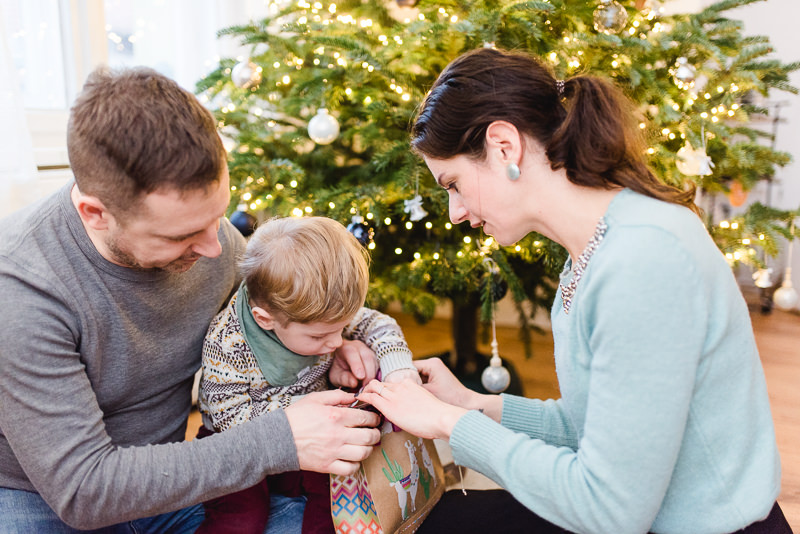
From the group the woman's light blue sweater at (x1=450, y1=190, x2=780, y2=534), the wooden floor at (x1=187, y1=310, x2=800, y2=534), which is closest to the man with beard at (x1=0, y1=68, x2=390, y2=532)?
the woman's light blue sweater at (x1=450, y1=190, x2=780, y2=534)

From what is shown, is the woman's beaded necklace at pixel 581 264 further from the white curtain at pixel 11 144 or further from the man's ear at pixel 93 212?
the white curtain at pixel 11 144

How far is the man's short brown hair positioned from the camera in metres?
0.87

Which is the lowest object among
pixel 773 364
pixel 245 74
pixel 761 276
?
pixel 773 364

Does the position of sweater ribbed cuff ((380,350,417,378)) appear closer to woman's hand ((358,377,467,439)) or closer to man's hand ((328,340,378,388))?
man's hand ((328,340,378,388))

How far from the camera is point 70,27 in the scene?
2133 millimetres

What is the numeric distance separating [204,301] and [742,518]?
39.2 inches

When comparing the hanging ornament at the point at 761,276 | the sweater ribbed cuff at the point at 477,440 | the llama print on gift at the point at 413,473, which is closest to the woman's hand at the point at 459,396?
the llama print on gift at the point at 413,473

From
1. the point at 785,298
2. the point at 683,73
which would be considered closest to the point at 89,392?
the point at 683,73

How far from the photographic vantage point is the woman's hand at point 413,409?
1.00 metres

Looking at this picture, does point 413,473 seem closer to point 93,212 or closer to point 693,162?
point 93,212

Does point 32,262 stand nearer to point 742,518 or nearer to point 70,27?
point 742,518

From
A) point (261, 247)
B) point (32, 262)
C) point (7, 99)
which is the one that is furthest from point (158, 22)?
point (32, 262)

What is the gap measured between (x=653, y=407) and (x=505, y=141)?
453mm

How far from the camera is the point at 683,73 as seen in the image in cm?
204
